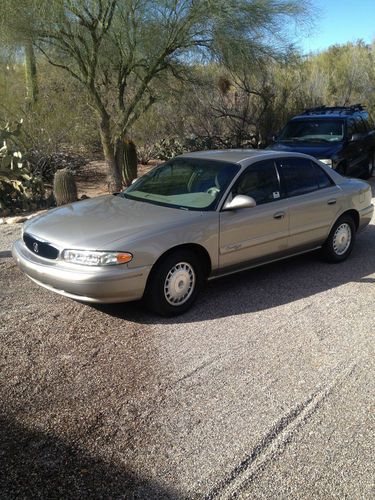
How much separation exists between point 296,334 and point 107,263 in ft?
5.67

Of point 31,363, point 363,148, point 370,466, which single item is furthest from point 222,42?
point 370,466

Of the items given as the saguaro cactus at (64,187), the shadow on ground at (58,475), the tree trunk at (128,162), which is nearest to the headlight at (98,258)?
the shadow on ground at (58,475)

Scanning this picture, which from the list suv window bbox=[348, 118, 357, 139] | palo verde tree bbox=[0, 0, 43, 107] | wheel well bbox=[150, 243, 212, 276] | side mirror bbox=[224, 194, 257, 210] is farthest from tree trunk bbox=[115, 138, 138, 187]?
A: wheel well bbox=[150, 243, 212, 276]

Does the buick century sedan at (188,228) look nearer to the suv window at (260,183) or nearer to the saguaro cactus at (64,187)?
the suv window at (260,183)

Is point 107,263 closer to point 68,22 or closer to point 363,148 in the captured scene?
point 68,22

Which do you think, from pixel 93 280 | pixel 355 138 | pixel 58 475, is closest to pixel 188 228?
pixel 93 280

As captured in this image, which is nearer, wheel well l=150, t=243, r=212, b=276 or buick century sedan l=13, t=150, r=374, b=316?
buick century sedan l=13, t=150, r=374, b=316

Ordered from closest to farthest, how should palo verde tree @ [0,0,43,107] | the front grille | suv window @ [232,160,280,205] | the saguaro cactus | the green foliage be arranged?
the front grille → suv window @ [232,160,280,205] → palo verde tree @ [0,0,43,107] → the saguaro cactus → the green foliage

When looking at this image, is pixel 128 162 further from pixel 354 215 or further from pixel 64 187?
pixel 354 215

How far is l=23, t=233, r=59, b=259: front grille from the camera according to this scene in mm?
4625

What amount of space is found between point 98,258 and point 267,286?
2172mm

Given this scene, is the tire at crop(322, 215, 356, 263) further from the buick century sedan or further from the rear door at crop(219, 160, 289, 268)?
the rear door at crop(219, 160, 289, 268)

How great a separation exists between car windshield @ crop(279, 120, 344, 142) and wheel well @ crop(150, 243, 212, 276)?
25.9ft

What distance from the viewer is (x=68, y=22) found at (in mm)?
10383
